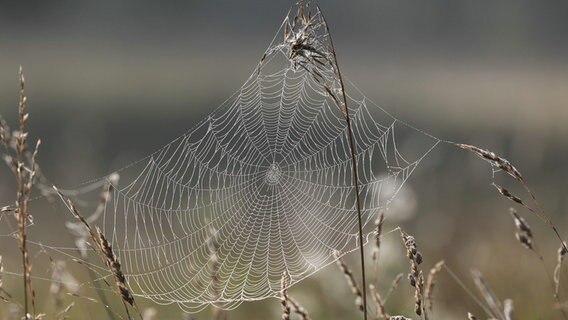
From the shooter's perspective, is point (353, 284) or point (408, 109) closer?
point (353, 284)

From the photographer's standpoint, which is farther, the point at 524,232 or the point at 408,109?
the point at 408,109

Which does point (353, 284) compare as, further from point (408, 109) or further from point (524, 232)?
point (408, 109)

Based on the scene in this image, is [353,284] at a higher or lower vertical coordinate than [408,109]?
lower

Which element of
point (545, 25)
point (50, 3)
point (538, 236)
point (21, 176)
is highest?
point (50, 3)

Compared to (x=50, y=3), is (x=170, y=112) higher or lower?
lower

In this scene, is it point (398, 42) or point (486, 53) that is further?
point (398, 42)

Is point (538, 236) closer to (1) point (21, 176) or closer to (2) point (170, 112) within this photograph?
(1) point (21, 176)

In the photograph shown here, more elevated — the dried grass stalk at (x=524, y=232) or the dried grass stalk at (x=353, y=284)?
the dried grass stalk at (x=353, y=284)

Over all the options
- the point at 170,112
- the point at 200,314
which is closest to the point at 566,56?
the point at 170,112

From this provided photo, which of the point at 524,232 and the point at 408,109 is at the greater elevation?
the point at 408,109

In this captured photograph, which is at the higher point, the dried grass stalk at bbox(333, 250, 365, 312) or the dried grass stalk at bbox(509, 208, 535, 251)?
the dried grass stalk at bbox(333, 250, 365, 312)

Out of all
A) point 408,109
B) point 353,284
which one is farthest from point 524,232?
point 408,109
